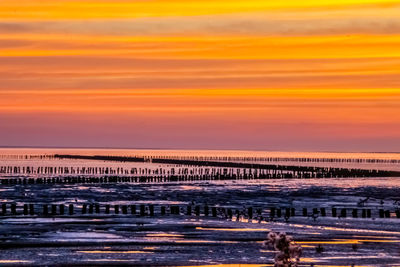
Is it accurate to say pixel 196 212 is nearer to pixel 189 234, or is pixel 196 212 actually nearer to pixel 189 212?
pixel 189 212

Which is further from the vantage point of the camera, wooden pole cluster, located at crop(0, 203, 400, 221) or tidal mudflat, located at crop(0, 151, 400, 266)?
wooden pole cluster, located at crop(0, 203, 400, 221)

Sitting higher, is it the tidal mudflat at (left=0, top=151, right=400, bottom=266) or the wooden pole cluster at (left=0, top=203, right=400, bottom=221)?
the wooden pole cluster at (left=0, top=203, right=400, bottom=221)

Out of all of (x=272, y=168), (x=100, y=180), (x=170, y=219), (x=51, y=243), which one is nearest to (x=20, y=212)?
(x=170, y=219)

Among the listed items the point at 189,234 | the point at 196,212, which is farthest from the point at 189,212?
the point at 189,234

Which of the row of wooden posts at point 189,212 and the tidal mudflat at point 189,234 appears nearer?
the tidal mudflat at point 189,234

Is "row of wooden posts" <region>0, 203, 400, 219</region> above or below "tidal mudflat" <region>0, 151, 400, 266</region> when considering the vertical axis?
above

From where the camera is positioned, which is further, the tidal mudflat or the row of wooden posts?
the row of wooden posts

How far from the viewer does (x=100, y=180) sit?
11631cm

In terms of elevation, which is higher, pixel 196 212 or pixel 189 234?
pixel 196 212

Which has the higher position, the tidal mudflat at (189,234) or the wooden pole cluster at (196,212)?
the wooden pole cluster at (196,212)

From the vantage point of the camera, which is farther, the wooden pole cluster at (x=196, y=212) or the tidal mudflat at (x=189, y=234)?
the wooden pole cluster at (x=196, y=212)

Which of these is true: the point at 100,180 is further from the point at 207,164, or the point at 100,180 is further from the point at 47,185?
the point at 207,164

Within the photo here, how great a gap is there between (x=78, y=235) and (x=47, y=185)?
61496 mm

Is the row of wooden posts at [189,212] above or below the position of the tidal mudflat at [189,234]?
above
